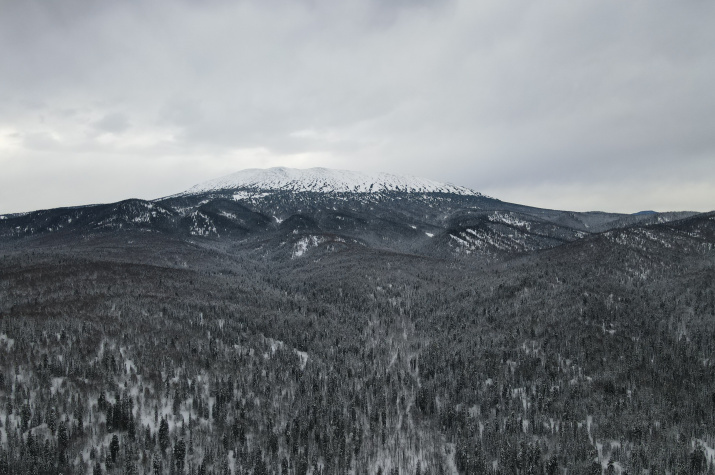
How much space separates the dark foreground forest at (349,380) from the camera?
31984mm

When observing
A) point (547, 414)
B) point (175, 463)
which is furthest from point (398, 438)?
point (175, 463)

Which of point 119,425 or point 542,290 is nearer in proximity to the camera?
point 119,425

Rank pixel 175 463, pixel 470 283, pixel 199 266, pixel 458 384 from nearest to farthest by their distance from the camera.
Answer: pixel 175 463
pixel 458 384
pixel 470 283
pixel 199 266

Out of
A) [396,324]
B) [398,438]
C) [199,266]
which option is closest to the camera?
[398,438]

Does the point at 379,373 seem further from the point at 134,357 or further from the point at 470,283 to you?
the point at 470,283

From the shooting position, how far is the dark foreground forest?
3198 cm

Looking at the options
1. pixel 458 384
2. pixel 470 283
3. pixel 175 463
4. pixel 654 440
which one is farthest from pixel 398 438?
pixel 470 283

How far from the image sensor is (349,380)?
163 ft

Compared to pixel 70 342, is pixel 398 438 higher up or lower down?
lower down

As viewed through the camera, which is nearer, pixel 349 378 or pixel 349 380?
pixel 349 380

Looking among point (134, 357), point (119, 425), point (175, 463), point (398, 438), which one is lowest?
point (398, 438)

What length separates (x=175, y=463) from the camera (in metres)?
30.3

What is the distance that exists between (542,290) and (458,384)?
132 feet

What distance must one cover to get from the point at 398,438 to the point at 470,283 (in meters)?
68.8
